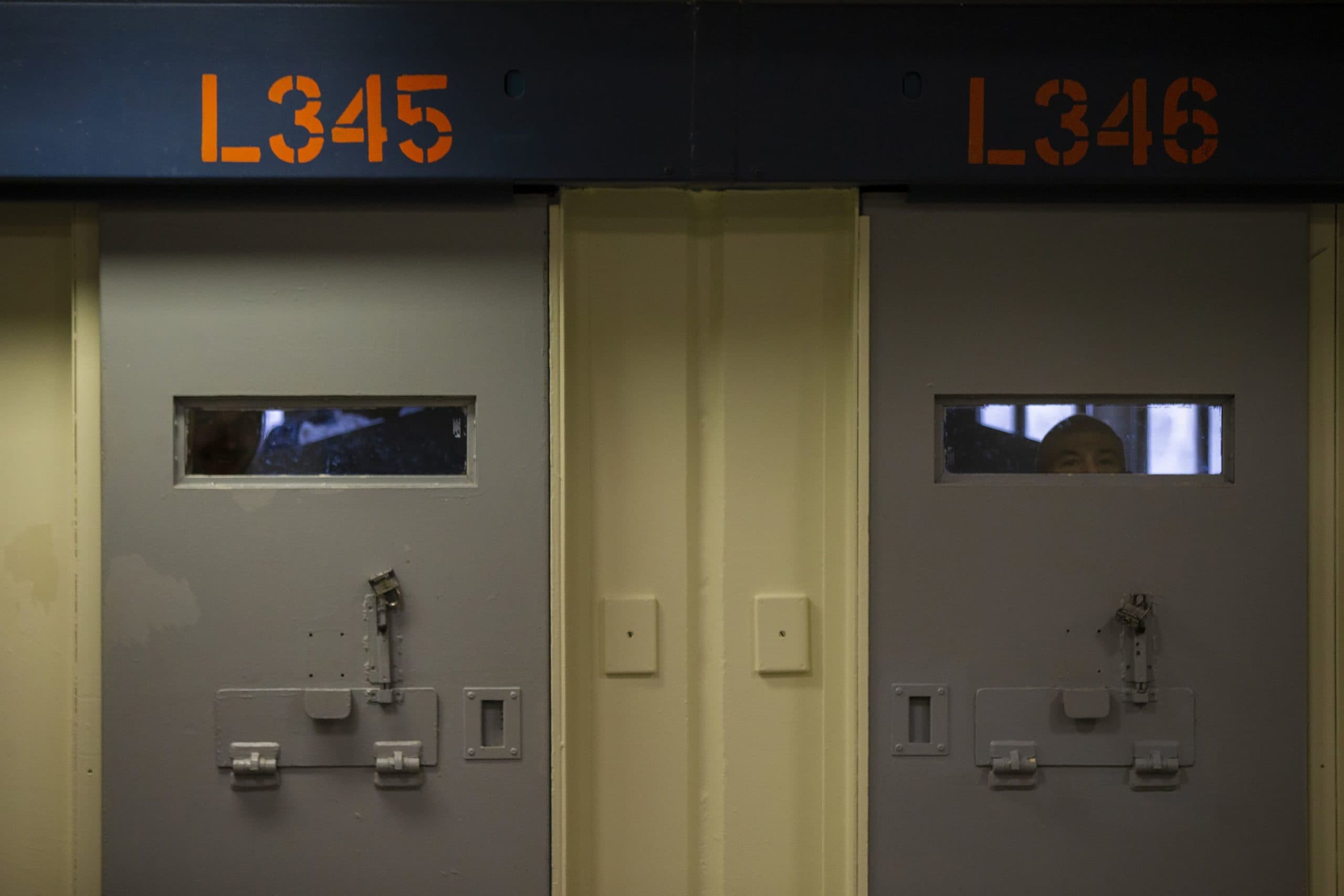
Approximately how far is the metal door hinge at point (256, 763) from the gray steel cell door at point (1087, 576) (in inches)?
54.1

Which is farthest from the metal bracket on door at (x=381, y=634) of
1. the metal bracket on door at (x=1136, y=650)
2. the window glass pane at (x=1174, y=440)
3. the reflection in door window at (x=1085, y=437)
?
the window glass pane at (x=1174, y=440)

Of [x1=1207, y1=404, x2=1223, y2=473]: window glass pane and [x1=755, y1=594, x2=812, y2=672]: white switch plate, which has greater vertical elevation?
[x1=1207, y1=404, x2=1223, y2=473]: window glass pane

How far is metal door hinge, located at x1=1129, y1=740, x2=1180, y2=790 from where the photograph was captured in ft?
6.57

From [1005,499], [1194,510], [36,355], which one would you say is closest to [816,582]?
[1005,499]

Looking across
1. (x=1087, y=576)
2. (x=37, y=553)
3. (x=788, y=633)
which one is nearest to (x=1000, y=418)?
(x=1087, y=576)

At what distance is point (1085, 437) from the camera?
6.75 feet

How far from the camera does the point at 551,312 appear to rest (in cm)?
201

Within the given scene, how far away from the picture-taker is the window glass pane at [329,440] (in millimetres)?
2033

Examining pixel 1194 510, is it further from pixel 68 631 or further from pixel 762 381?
pixel 68 631

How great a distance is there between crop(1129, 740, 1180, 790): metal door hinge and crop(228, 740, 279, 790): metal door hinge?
6.48 feet

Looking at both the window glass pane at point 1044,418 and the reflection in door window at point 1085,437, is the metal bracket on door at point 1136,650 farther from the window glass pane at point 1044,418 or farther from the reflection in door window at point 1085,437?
the window glass pane at point 1044,418

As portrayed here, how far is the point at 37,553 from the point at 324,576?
74 cm

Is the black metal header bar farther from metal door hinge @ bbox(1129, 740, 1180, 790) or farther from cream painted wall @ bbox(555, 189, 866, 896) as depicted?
metal door hinge @ bbox(1129, 740, 1180, 790)

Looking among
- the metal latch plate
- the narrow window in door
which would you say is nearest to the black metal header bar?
the narrow window in door
